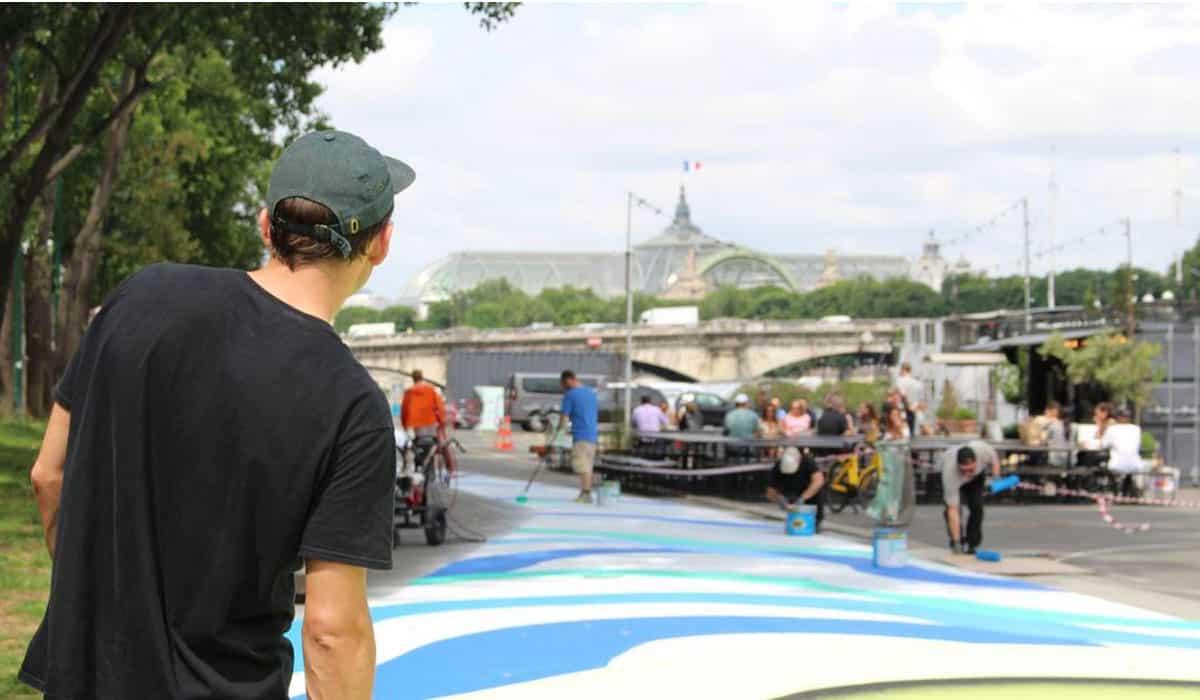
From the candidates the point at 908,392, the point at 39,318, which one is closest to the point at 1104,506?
the point at 908,392

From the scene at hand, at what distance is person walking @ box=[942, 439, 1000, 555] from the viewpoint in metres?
16.2

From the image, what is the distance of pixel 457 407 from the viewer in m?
69.9

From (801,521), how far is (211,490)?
53.6 feet

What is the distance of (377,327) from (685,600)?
12184 centimetres

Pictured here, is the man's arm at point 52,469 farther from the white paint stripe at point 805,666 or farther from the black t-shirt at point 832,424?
the black t-shirt at point 832,424

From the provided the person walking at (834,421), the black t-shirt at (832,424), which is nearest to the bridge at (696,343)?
the person walking at (834,421)

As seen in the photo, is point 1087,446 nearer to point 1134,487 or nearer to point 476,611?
point 1134,487

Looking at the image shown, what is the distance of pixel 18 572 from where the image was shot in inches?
492

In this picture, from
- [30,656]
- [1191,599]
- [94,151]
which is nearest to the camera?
[30,656]

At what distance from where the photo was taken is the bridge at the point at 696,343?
103m

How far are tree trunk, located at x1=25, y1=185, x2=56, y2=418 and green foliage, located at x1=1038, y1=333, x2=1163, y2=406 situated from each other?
18.6 m

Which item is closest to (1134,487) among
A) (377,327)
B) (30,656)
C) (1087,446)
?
(1087,446)

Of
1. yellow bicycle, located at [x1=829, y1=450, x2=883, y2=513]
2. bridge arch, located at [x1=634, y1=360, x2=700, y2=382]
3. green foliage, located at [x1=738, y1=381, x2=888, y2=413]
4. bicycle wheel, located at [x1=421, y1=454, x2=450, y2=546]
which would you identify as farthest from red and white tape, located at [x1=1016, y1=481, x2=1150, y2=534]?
bridge arch, located at [x1=634, y1=360, x2=700, y2=382]

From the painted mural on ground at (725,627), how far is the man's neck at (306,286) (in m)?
5.62
